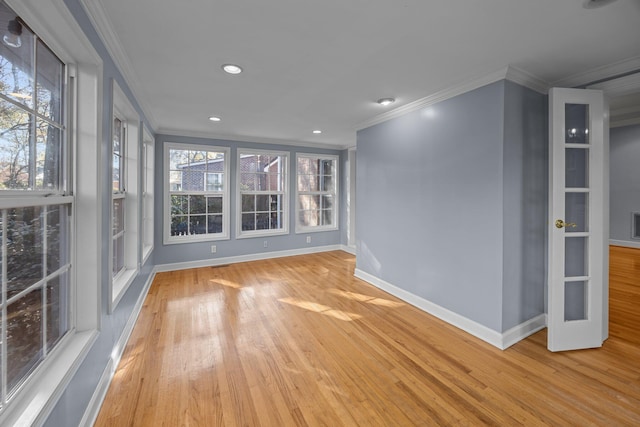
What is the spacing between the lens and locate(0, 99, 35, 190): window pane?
999 millimetres

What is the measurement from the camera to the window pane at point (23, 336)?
103cm

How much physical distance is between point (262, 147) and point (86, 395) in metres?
4.35

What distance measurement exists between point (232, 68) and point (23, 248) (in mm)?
1854

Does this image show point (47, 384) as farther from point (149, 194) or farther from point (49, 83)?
point (149, 194)

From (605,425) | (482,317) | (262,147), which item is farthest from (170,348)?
(262,147)

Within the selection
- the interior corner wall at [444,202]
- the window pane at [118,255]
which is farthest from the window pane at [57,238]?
the interior corner wall at [444,202]

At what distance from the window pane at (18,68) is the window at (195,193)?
11.5ft

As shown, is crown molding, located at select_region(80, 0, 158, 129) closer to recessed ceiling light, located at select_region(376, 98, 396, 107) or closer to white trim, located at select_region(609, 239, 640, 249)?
recessed ceiling light, located at select_region(376, 98, 396, 107)

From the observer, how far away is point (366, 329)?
2.56 m

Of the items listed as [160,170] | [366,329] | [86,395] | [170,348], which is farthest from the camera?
[160,170]

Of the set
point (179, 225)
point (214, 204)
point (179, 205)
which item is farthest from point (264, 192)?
point (179, 225)

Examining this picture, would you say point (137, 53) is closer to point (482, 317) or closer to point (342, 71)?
point (342, 71)

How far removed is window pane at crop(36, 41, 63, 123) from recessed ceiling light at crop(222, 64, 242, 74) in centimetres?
109

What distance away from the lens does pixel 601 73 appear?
2.21 meters
